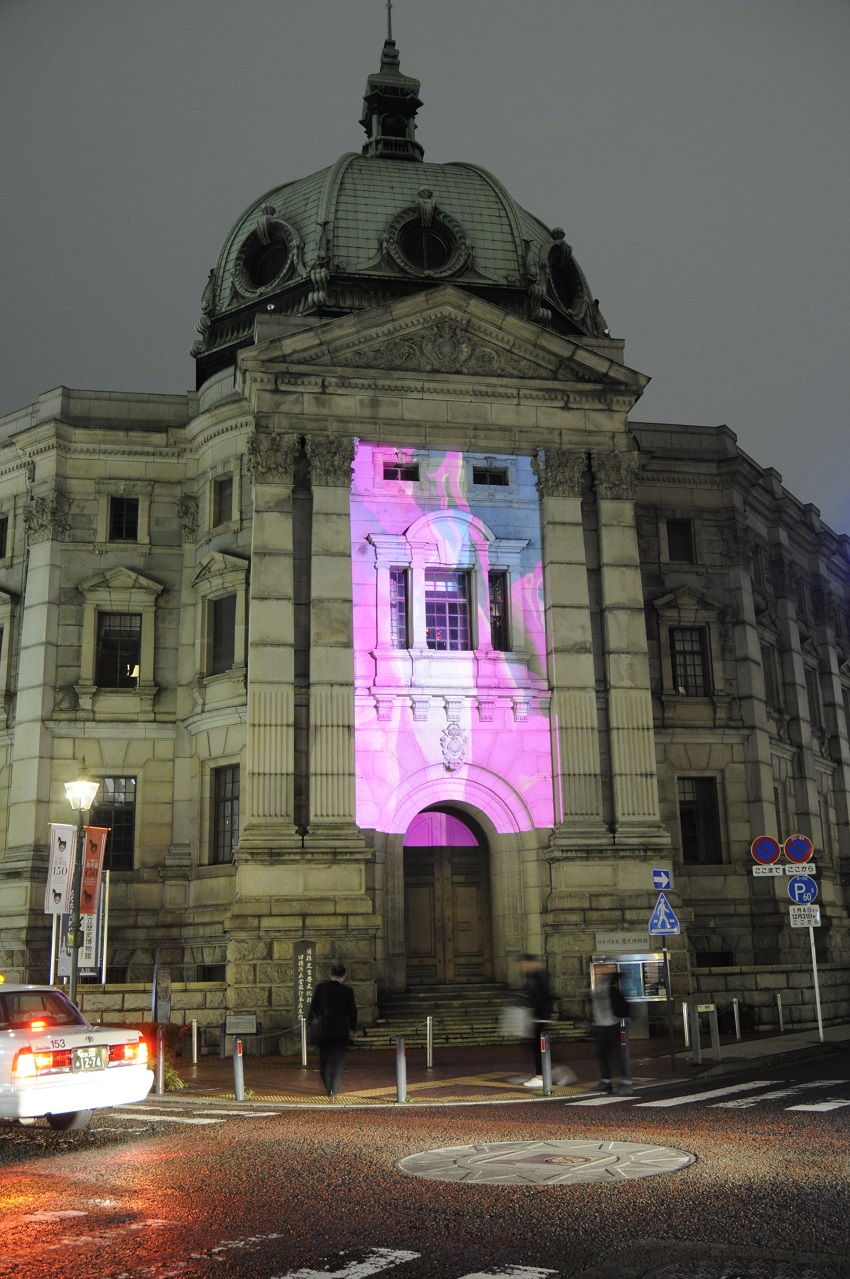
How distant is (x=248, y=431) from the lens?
3853 centimetres

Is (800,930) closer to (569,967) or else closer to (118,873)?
(569,967)

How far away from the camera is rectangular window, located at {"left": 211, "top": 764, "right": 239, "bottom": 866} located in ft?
120

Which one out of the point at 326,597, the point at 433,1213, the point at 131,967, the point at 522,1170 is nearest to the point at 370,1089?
the point at 522,1170

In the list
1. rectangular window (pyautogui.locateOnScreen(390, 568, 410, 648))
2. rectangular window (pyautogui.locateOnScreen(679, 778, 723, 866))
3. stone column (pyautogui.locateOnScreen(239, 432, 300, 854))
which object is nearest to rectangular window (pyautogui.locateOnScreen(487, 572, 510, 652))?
rectangular window (pyautogui.locateOnScreen(390, 568, 410, 648))

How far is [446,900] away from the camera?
115 ft

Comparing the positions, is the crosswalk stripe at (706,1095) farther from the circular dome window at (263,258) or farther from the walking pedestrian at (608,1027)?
the circular dome window at (263,258)

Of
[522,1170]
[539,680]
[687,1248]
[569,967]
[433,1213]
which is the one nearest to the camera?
[687,1248]

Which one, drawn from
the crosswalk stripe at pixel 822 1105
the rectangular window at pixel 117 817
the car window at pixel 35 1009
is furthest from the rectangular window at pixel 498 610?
the car window at pixel 35 1009

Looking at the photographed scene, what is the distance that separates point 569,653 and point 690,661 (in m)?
9.29

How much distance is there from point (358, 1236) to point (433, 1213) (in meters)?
0.91

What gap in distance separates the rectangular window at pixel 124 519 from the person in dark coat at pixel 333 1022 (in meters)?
24.2

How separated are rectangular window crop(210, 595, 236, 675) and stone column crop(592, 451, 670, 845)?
35.7 feet

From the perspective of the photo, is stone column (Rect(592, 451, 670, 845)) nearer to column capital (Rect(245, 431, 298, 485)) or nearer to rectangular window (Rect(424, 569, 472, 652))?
rectangular window (Rect(424, 569, 472, 652))

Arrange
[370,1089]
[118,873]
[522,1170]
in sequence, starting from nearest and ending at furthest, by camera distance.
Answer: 1. [522,1170]
2. [370,1089]
3. [118,873]
